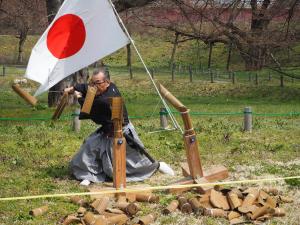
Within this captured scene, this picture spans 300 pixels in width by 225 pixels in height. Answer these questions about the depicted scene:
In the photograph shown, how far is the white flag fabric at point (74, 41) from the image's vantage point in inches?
277

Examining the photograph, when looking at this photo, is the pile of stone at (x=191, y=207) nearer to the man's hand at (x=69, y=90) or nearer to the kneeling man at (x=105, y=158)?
the kneeling man at (x=105, y=158)

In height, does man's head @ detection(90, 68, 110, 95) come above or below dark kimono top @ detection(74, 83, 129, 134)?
above

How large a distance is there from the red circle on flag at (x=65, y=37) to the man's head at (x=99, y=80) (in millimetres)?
385

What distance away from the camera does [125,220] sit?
18.8ft

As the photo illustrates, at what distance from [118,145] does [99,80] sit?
106 cm

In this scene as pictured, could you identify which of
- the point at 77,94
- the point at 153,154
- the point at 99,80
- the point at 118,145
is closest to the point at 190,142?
the point at 118,145

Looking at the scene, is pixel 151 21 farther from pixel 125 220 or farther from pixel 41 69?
pixel 125 220

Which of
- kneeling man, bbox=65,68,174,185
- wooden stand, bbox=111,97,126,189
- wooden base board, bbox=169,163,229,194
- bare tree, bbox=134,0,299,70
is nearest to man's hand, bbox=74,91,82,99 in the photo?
kneeling man, bbox=65,68,174,185

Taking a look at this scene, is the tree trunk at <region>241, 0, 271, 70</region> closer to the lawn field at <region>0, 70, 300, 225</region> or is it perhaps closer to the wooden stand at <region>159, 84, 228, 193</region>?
the lawn field at <region>0, 70, 300, 225</region>

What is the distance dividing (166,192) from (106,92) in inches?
58.1

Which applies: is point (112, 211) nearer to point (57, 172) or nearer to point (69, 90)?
point (69, 90)

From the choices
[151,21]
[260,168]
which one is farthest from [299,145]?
[151,21]

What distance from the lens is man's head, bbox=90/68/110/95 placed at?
23.6ft

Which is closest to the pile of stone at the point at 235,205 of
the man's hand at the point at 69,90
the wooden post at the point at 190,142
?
the wooden post at the point at 190,142
